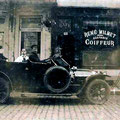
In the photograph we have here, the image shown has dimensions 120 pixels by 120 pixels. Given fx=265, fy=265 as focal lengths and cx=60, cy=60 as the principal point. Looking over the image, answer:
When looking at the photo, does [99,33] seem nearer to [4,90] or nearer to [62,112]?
[4,90]

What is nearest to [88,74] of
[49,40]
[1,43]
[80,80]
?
[80,80]

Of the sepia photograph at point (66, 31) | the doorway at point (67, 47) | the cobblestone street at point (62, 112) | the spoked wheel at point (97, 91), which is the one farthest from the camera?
the doorway at point (67, 47)

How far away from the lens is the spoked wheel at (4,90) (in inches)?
310

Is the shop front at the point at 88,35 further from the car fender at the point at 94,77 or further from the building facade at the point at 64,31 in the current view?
the car fender at the point at 94,77

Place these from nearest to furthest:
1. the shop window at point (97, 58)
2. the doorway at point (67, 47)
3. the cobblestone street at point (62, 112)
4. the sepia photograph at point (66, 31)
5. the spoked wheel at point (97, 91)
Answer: the cobblestone street at point (62, 112)
the spoked wheel at point (97, 91)
the sepia photograph at point (66, 31)
the doorway at point (67, 47)
the shop window at point (97, 58)

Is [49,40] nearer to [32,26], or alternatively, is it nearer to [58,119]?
[32,26]

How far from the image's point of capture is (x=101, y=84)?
809 centimetres

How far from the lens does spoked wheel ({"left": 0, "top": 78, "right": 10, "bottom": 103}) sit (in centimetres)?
788

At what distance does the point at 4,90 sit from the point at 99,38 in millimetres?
9869

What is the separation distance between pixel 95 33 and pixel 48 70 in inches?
366

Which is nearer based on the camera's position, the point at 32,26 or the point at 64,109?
the point at 64,109

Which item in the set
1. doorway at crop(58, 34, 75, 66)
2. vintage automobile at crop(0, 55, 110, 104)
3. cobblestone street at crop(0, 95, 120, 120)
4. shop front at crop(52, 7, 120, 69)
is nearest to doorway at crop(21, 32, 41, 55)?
shop front at crop(52, 7, 120, 69)

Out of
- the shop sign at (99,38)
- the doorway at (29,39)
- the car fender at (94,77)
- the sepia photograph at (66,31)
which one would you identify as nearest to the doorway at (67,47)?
the sepia photograph at (66,31)

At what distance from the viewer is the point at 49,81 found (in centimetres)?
788
